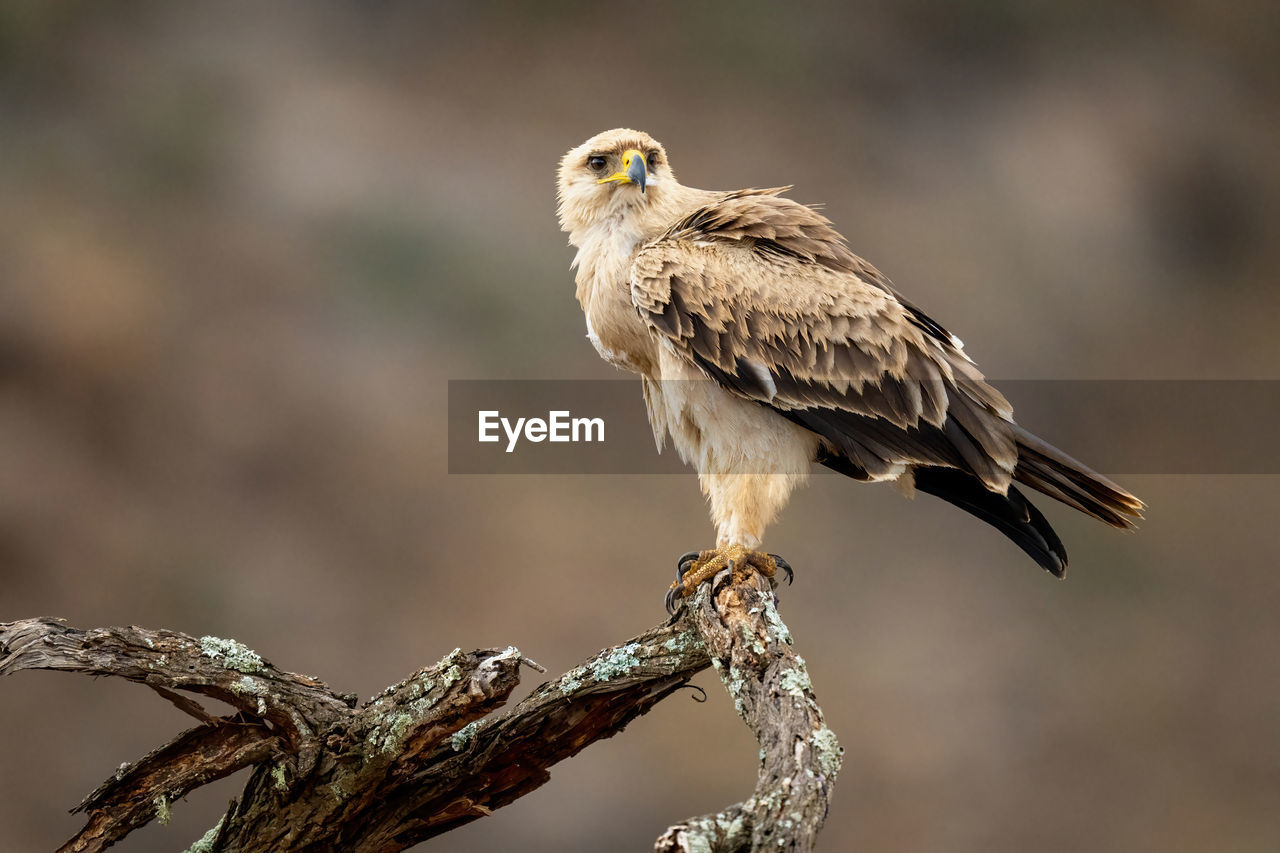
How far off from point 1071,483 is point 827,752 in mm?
1155

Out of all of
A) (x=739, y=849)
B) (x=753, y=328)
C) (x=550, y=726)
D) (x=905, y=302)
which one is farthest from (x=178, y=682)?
(x=905, y=302)

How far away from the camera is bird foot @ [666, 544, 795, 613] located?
2.59m

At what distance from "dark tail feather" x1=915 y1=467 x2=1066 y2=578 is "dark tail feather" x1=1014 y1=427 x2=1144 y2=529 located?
95 mm

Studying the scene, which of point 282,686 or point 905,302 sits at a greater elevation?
point 905,302

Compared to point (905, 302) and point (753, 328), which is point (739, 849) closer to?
point (753, 328)

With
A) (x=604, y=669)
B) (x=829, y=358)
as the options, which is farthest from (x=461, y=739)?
(x=829, y=358)

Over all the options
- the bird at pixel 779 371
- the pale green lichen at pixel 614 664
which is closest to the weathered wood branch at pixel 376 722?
the pale green lichen at pixel 614 664

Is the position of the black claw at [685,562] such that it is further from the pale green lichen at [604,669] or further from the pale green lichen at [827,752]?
the pale green lichen at [827,752]

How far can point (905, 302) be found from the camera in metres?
2.99

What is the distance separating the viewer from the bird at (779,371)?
2.74 m

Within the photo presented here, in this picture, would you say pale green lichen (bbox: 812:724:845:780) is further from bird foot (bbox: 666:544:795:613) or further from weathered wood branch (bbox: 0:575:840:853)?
bird foot (bbox: 666:544:795:613)

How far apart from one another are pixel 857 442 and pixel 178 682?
1591mm

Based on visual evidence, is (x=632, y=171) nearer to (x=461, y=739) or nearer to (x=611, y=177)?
(x=611, y=177)

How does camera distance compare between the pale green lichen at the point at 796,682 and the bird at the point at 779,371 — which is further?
the bird at the point at 779,371
